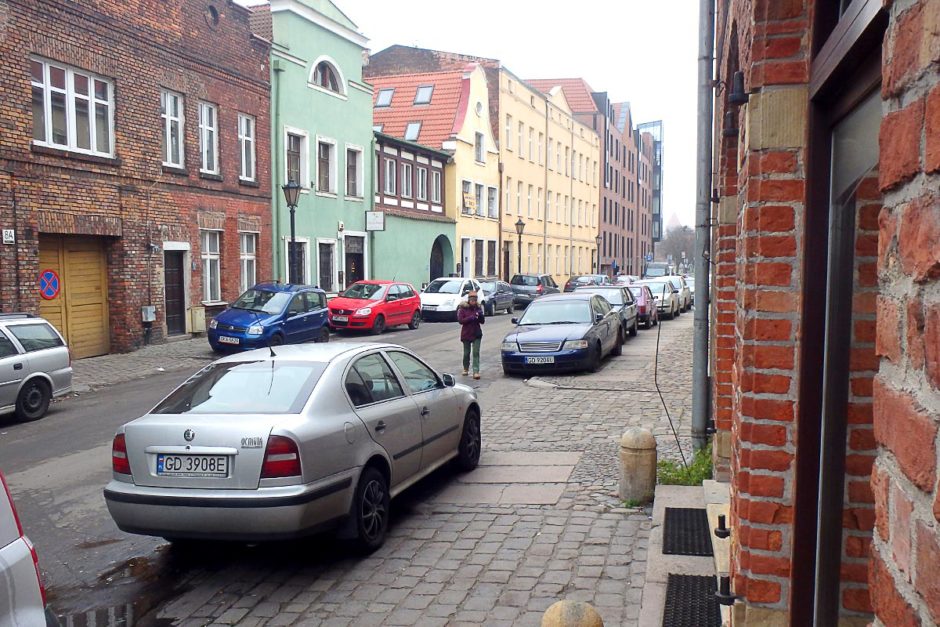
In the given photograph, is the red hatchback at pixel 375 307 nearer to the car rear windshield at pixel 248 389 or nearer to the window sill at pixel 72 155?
the window sill at pixel 72 155

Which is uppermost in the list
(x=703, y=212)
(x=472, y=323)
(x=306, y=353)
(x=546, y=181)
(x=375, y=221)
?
(x=546, y=181)

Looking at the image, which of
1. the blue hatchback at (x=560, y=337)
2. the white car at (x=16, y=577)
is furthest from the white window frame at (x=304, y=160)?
the white car at (x=16, y=577)

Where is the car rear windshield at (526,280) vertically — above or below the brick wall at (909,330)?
below

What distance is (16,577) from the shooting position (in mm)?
2904

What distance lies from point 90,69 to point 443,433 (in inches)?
602

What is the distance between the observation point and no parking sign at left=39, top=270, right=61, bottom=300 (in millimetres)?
17609

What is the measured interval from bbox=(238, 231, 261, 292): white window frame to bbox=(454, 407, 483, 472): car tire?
1779 cm

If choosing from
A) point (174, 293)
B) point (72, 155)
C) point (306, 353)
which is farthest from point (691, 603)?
point (174, 293)

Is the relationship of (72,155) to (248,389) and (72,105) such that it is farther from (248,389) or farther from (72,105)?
(248,389)

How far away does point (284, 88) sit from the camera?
26.8m

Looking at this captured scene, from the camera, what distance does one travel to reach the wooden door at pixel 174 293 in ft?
71.9

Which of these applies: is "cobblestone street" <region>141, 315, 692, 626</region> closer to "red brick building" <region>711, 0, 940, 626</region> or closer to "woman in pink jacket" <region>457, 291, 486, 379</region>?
"red brick building" <region>711, 0, 940, 626</region>

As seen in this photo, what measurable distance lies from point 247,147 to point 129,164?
19.0ft

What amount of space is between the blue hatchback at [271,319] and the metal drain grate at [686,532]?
46.9 feet
